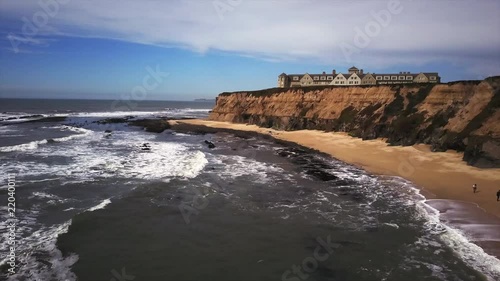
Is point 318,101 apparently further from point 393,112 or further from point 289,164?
point 289,164

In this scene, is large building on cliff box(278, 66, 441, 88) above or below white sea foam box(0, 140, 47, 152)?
above

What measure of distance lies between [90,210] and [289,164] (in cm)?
1869

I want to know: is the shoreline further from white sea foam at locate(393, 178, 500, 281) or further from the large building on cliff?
the large building on cliff

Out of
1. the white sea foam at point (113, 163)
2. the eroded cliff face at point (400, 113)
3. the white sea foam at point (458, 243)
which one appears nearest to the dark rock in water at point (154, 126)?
the eroded cliff face at point (400, 113)

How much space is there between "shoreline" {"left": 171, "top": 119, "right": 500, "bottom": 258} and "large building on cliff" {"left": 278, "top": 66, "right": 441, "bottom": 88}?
5143 centimetres

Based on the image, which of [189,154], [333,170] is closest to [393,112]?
[333,170]

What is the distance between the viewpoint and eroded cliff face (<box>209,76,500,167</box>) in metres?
31.6

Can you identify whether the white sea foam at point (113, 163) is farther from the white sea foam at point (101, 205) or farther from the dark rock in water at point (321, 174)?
the dark rock in water at point (321, 174)

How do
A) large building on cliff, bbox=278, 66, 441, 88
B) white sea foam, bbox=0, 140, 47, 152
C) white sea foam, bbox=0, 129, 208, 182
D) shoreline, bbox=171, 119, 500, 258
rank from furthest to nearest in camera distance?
1. large building on cliff, bbox=278, 66, 441, 88
2. white sea foam, bbox=0, 140, 47, 152
3. white sea foam, bbox=0, 129, 208, 182
4. shoreline, bbox=171, 119, 500, 258

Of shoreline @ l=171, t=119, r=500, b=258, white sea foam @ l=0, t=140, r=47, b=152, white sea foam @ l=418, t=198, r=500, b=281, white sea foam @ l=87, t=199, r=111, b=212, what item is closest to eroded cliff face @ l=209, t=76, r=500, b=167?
shoreline @ l=171, t=119, r=500, b=258

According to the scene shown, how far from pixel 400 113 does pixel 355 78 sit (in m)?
51.2

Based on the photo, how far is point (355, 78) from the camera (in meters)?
94.8

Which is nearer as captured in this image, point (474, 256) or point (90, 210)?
point (474, 256)

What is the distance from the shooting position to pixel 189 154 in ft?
119
